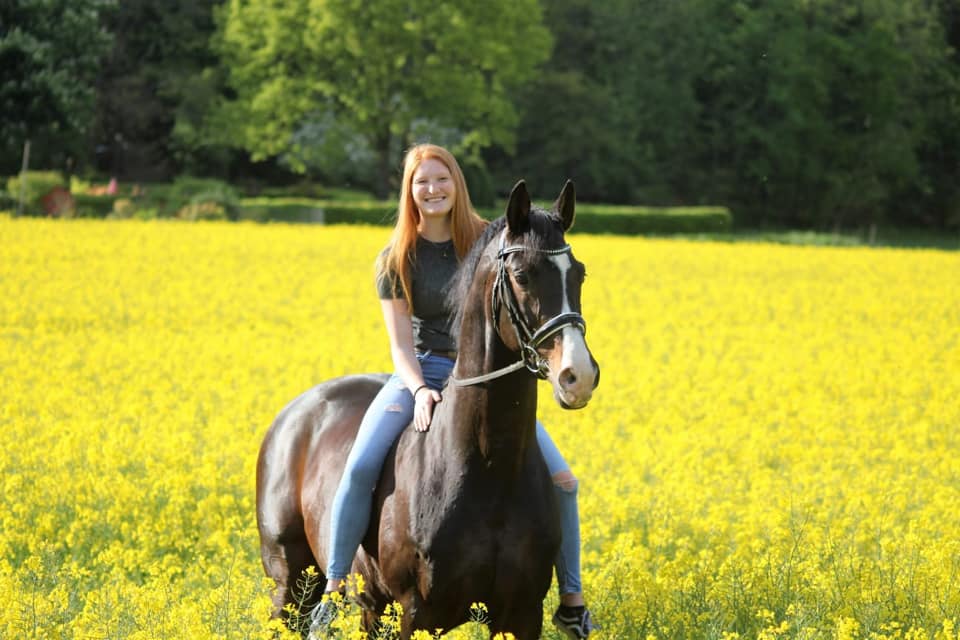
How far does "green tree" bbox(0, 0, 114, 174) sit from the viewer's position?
41.3 meters

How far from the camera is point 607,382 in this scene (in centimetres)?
1395

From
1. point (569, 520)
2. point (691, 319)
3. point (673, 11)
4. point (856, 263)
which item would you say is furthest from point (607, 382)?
point (673, 11)

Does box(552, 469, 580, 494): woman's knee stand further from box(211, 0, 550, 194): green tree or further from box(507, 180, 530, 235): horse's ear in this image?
box(211, 0, 550, 194): green tree

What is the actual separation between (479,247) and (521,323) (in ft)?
1.41

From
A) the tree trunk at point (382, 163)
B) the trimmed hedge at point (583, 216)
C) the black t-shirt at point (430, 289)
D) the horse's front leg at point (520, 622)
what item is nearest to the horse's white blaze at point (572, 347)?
the black t-shirt at point (430, 289)

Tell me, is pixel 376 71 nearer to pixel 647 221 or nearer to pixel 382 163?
pixel 382 163

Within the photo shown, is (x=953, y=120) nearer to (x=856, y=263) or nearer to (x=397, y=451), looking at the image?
(x=856, y=263)

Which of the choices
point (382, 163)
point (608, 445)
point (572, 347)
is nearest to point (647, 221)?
point (382, 163)

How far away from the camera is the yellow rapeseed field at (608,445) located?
5770 millimetres

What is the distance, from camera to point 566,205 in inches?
175

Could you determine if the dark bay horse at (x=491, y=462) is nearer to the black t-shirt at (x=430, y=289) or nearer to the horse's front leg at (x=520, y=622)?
the horse's front leg at (x=520, y=622)

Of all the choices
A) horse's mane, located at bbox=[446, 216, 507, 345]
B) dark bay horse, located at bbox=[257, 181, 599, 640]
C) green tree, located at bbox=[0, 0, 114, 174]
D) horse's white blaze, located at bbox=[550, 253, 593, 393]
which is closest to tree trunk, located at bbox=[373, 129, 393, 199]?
green tree, located at bbox=[0, 0, 114, 174]

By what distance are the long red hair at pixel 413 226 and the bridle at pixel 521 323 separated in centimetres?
62

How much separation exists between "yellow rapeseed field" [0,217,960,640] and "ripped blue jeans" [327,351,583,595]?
1.28 feet
